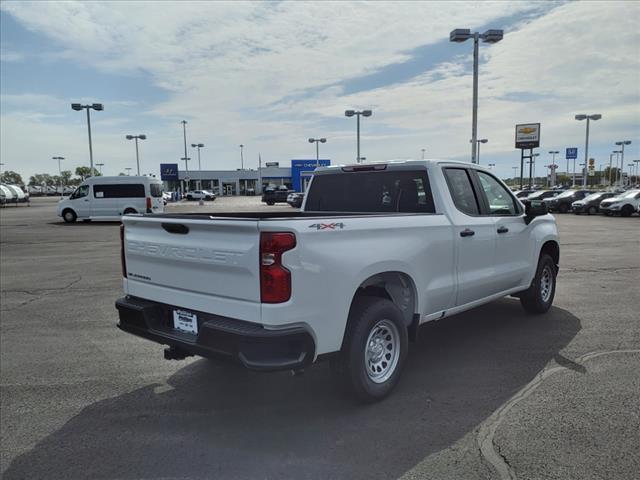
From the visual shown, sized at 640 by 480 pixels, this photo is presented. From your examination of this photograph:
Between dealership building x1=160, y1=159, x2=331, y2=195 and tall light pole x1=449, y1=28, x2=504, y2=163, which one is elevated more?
tall light pole x1=449, y1=28, x2=504, y2=163

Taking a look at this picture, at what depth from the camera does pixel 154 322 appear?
391 centimetres

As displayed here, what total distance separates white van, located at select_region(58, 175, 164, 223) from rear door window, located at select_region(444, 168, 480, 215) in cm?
2348

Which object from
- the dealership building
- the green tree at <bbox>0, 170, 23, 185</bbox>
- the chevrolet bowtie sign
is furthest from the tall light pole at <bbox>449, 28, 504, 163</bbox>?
the green tree at <bbox>0, 170, 23, 185</bbox>

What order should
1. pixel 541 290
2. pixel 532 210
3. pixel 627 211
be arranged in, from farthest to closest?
pixel 627 211 < pixel 541 290 < pixel 532 210

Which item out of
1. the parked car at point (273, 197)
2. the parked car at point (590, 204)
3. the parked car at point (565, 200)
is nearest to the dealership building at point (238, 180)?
the parked car at point (273, 197)

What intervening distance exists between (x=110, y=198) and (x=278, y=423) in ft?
83.2

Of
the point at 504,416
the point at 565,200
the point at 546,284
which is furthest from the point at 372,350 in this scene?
the point at 565,200

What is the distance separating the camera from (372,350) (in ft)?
12.9

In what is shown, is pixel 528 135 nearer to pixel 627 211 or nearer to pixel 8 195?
pixel 627 211

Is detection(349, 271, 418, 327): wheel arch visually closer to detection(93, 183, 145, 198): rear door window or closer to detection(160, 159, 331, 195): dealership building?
detection(93, 183, 145, 198): rear door window

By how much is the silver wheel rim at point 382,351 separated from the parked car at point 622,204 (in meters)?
30.5

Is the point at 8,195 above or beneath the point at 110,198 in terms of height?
beneath

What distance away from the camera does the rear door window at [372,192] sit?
4.81m

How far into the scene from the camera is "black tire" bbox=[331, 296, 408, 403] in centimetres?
360
